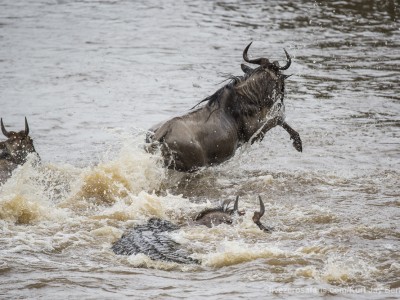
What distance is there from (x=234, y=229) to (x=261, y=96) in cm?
325

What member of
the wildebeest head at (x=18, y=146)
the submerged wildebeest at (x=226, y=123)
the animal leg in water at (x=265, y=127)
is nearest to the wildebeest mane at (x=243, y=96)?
the submerged wildebeest at (x=226, y=123)

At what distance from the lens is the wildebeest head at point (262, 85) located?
11.5 meters

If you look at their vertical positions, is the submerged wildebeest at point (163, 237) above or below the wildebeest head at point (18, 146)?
below

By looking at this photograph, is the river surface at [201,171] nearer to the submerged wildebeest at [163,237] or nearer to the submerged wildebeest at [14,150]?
the submerged wildebeest at [163,237]

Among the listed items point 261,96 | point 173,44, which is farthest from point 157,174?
point 173,44

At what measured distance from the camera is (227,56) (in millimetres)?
19109

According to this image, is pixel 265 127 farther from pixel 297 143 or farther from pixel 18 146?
pixel 18 146

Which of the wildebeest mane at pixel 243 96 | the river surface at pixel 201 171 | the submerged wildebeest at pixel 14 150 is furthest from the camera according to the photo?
the wildebeest mane at pixel 243 96

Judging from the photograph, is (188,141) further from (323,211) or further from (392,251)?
(392,251)

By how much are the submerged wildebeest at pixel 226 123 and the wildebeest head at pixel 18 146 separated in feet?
4.93

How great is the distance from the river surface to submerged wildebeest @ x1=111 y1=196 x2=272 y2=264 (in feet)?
0.41

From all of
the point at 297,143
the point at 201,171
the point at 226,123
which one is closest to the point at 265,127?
the point at 297,143

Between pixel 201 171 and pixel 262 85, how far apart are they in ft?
4.63

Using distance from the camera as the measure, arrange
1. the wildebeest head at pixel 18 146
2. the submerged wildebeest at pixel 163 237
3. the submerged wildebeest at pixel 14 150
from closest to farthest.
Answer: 1. the submerged wildebeest at pixel 163 237
2. the submerged wildebeest at pixel 14 150
3. the wildebeest head at pixel 18 146
